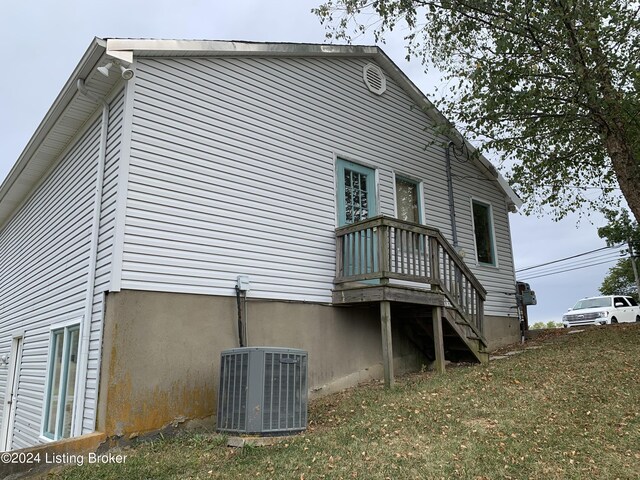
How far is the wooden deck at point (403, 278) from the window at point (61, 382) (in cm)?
390

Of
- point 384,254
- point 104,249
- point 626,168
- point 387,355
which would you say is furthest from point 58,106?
point 626,168

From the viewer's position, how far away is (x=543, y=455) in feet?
14.8

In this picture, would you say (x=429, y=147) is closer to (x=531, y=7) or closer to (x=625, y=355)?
(x=531, y=7)

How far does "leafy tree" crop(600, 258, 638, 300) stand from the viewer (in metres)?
46.0

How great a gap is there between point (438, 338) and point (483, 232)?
4684 mm

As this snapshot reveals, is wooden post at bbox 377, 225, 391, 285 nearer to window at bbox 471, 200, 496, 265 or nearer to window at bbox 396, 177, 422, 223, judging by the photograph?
window at bbox 396, 177, 422, 223

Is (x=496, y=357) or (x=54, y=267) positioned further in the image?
(x=496, y=357)

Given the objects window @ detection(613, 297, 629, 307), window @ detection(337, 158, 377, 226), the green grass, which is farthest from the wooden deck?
window @ detection(613, 297, 629, 307)

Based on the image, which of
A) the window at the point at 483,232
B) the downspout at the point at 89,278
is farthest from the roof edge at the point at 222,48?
the window at the point at 483,232

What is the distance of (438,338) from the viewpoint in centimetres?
802

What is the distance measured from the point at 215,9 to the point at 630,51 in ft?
27.3

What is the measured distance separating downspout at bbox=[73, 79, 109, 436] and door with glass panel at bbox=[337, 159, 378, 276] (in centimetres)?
375

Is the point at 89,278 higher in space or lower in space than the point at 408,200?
lower

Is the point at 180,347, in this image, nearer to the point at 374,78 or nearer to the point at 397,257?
the point at 397,257
